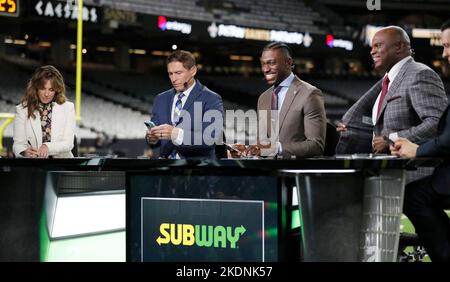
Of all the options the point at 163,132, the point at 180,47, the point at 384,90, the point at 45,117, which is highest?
the point at 180,47

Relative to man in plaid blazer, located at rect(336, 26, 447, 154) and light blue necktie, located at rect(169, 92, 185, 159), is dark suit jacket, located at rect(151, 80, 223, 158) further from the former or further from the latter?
man in plaid blazer, located at rect(336, 26, 447, 154)

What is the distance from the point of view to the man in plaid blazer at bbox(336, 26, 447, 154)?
3.31m

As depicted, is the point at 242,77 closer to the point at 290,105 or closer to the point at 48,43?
the point at 48,43

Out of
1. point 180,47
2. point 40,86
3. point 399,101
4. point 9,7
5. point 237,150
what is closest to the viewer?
point 399,101

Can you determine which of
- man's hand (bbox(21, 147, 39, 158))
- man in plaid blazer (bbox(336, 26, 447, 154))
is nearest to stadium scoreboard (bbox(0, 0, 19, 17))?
man's hand (bbox(21, 147, 39, 158))

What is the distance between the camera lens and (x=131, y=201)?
10.6 ft

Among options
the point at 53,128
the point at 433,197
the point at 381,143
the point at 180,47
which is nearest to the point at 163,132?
the point at 53,128

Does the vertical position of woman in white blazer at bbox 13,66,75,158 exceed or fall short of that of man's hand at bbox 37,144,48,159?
it exceeds it

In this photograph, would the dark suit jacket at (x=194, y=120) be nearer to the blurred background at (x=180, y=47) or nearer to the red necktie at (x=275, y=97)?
the red necktie at (x=275, y=97)

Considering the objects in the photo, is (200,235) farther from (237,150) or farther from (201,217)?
(237,150)

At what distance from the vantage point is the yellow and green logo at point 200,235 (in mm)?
3076

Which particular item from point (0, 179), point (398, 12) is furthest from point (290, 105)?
point (398, 12)

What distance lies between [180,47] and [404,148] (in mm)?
15516

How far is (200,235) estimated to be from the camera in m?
3.12
